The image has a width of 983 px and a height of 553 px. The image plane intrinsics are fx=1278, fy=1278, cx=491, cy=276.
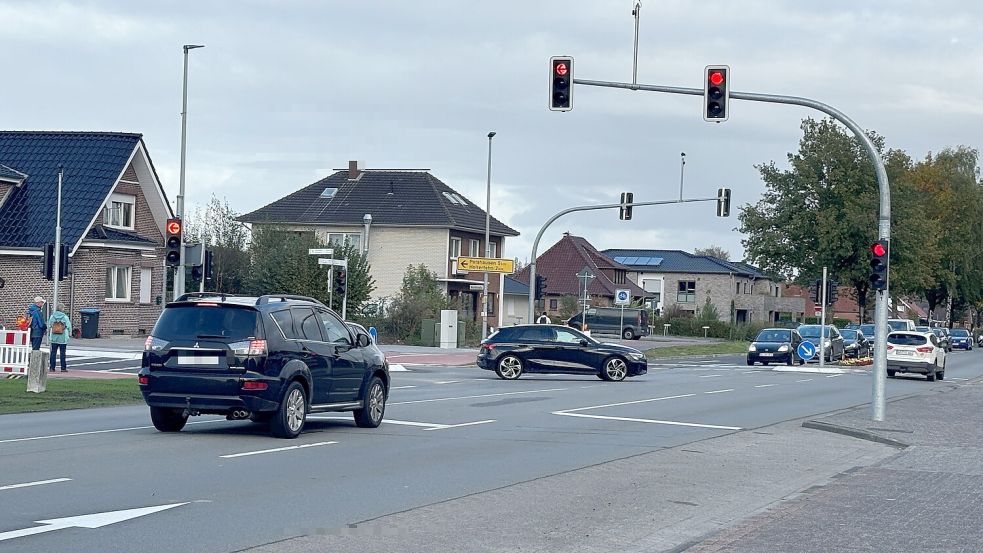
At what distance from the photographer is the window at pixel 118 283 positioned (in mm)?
49406

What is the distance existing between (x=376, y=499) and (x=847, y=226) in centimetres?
6962

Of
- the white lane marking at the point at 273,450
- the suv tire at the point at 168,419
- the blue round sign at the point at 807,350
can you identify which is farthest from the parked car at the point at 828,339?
the white lane marking at the point at 273,450

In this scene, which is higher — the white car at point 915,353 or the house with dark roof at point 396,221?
the house with dark roof at point 396,221

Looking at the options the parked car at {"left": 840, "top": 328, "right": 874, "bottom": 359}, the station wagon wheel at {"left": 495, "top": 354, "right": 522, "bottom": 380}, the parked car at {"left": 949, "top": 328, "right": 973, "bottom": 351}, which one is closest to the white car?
the station wagon wheel at {"left": 495, "top": 354, "right": 522, "bottom": 380}

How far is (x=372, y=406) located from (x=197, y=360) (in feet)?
10.8

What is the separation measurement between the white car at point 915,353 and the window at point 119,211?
29.6 metres

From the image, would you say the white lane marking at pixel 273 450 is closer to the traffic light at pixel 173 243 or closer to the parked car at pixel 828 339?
the traffic light at pixel 173 243

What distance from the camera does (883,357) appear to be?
20.5 m

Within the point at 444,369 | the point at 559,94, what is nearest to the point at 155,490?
the point at 559,94

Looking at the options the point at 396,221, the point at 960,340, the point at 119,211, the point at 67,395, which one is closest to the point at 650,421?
the point at 67,395

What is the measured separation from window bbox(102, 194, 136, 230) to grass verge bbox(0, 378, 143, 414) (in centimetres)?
2320

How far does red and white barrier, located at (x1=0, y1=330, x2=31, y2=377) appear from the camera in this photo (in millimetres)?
28781

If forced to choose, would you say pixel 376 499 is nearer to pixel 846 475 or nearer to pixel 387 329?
pixel 846 475

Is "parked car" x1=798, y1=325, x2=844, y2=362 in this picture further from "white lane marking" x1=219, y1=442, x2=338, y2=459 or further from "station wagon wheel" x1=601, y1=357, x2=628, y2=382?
"white lane marking" x1=219, y1=442, x2=338, y2=459
